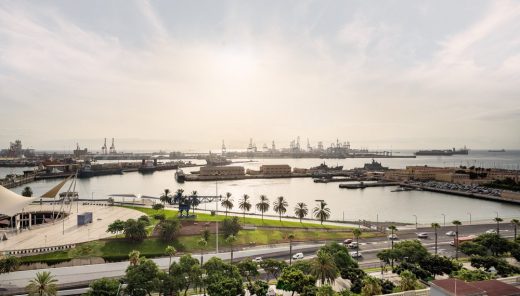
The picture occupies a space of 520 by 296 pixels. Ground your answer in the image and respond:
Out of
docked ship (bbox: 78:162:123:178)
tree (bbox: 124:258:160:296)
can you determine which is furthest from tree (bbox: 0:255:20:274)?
docked ship (bbox: 78:162:123:178)

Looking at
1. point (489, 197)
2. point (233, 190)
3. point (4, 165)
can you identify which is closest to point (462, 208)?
point (489, 197)

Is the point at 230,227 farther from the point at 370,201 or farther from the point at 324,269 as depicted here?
the point at 370,201

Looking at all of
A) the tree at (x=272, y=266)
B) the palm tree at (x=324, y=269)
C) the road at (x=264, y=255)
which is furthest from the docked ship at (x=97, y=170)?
the palm tree at (x=324, y=269)

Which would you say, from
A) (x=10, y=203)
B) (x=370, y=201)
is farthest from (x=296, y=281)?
(x=370, y=201)

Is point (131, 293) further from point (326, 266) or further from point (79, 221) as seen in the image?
point (79, 221)

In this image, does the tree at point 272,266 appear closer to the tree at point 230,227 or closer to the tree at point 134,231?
the tree at point 230,227

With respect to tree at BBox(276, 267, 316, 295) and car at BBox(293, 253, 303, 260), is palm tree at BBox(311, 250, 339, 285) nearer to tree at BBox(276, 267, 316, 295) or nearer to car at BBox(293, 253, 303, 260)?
Result: tree at BBox(276, 267, 316, 295)
